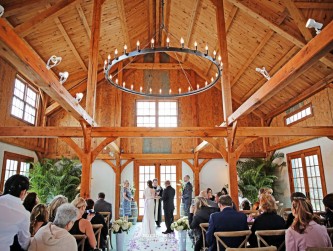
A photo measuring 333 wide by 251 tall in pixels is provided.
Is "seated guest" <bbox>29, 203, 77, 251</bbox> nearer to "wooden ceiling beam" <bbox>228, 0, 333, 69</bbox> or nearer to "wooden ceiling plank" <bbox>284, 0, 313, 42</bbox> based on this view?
"wooden ceiling plank" <bbox>284, 0, 313, 42</bbox>

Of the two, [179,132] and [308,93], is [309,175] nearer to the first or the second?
[308,93]

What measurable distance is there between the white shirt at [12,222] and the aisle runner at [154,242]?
4.01 metres

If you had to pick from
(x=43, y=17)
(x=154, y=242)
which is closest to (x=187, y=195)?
(x=154, y=242)

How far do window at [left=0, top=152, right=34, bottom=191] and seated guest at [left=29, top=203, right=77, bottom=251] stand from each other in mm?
6562

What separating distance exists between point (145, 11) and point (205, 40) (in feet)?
7.83

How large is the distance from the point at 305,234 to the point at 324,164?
19.3 feet

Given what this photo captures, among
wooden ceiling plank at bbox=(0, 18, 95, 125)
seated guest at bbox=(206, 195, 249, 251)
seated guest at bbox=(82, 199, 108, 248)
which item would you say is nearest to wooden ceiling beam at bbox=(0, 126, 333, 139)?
wooden ceiling plank at bbox=(0, 18, 95, 125)

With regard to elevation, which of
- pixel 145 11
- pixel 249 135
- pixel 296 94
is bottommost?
pixel 249 135

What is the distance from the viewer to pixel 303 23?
5.46 metres

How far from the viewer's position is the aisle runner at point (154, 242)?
19.2ft

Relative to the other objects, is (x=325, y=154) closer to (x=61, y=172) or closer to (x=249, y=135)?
(x=249, y=135)

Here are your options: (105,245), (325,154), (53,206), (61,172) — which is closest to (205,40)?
→ (325,154)

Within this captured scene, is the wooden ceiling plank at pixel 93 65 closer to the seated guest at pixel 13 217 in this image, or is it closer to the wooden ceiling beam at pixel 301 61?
the wooden ceiling beam at pixel 301 61

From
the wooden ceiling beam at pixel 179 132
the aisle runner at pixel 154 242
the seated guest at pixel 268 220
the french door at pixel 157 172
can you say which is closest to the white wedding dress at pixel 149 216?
the aisle runner at pixel 154 242
